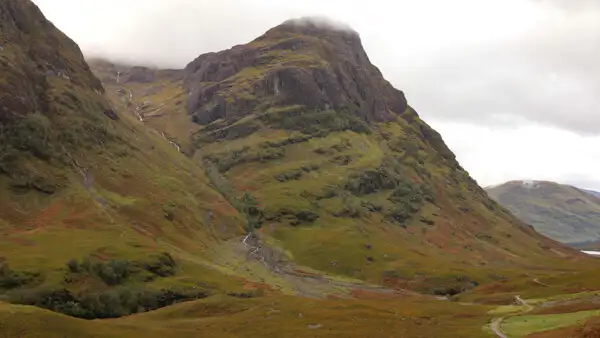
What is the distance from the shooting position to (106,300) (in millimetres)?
154000

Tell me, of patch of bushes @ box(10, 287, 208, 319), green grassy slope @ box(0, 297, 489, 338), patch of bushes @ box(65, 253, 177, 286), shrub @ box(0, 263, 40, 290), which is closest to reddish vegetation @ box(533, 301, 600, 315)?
green grassy slope @ box(0, 297, 489, 338)

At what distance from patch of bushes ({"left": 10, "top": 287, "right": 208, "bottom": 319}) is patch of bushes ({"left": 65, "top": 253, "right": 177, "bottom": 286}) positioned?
7.77m

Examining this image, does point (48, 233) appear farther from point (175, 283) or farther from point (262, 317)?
point (262, 317)

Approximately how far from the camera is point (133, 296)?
159m

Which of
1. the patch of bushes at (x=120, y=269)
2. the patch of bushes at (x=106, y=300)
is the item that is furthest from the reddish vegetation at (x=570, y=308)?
the patch of bushes at (x=120, y=269)

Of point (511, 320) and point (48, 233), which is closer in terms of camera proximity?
point (511, 320)

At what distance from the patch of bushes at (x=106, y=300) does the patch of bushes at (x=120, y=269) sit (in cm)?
777

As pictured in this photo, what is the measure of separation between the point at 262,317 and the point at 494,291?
333ft

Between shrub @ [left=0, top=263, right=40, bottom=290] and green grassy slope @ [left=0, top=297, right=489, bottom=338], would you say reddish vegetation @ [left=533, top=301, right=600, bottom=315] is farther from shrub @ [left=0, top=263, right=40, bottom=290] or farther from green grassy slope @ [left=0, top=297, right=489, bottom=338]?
shrub @ [left=0, top=263, right=40, bottom=290]

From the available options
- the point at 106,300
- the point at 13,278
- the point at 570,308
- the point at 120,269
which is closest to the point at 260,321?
the point at 570,308

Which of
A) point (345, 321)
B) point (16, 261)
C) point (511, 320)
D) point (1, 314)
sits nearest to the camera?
point (1, 314)

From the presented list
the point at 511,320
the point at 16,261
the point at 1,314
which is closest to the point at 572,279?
the point at 511,320

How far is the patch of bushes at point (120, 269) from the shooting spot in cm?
16200

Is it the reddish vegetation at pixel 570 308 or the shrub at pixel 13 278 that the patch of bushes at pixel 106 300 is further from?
the reddish vegetation at pixel 570 308
